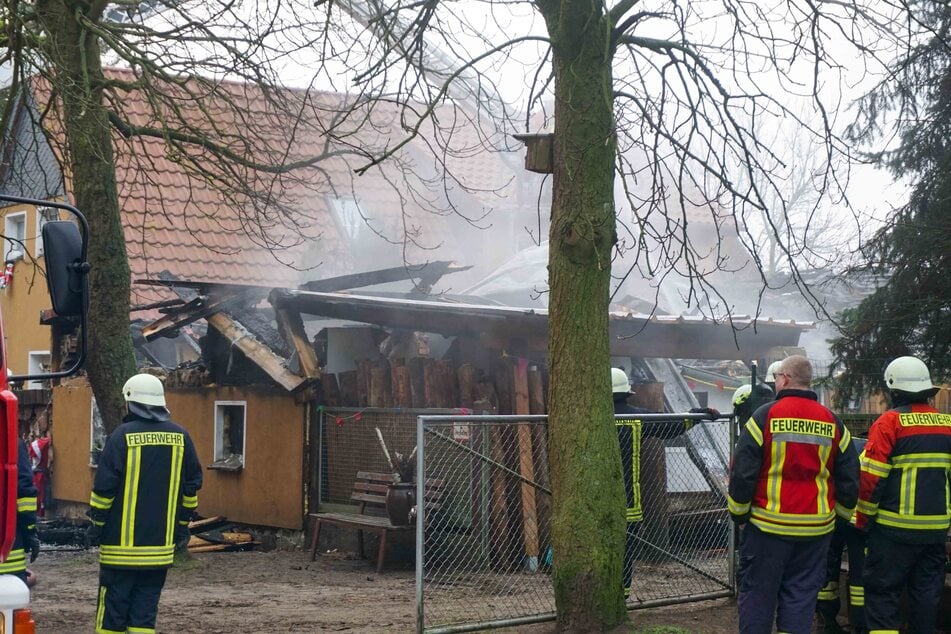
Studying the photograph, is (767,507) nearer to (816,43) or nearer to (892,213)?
(816,43)

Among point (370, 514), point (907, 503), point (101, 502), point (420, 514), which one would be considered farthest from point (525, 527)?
point (101, 502)

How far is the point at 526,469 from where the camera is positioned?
36.4 feet

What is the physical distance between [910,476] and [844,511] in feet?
1.77

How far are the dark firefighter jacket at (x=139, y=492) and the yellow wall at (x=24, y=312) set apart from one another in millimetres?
15035

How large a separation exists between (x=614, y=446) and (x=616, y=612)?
1014 mm

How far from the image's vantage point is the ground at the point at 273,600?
26.3ft

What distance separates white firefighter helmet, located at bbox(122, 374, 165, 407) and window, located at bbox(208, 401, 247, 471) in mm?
7880

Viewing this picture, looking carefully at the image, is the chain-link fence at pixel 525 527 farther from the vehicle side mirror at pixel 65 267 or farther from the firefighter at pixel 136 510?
the vehicle side mirror at pixel 65 267

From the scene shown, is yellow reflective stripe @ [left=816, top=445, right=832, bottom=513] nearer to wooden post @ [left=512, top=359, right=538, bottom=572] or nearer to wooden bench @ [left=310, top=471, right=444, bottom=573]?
wooden post @ [left=512, top=359, right=538, bottom=572]

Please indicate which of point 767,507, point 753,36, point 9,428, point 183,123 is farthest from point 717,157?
point 183,123

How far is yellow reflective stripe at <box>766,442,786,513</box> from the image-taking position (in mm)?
6051

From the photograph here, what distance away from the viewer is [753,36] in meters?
7.41

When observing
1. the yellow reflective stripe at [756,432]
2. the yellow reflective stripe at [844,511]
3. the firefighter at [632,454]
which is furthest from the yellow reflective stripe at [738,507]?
the firefighter at [632,454]

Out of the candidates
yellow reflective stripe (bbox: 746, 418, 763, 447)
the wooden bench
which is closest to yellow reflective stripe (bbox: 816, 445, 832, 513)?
yellow reflective stripe (bbox: 746, 418, 763, 447)
